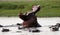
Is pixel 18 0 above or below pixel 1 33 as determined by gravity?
above

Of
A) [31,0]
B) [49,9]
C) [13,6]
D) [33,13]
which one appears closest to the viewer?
[33,13]

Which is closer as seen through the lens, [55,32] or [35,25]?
[55,32]

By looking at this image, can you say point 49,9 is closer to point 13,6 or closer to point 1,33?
point 13,6

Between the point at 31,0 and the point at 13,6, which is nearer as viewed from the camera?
the point at 13,6

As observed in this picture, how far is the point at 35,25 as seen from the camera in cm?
1341

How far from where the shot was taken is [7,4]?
2697cm

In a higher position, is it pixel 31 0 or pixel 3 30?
pixel 31 0

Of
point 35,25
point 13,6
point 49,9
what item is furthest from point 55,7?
point 35,25

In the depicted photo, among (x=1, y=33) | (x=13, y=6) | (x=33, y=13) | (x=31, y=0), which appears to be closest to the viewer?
(x=1, y=33)

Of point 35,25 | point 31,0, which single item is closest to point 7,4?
point 31,0

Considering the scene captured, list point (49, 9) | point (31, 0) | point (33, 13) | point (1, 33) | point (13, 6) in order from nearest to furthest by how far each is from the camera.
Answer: point (1, 33)
point (33, 13)
point (49, 9)
point (13, 6)
point (31, 0)

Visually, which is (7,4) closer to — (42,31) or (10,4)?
(10,4)

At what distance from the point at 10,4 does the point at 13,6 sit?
0.75 meters

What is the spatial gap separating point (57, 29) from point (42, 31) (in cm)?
53
